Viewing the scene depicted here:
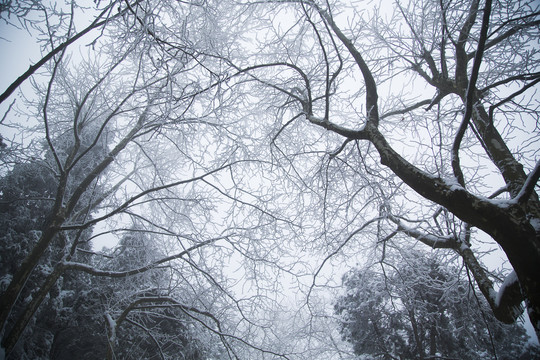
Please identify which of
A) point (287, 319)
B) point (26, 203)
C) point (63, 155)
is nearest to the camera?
point (287, 319)

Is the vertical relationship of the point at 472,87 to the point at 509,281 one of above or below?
above

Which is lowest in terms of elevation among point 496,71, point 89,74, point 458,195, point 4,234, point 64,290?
point 458,195

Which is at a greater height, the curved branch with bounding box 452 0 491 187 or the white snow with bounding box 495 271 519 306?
the curved branch with bounding box 452 0 491 187

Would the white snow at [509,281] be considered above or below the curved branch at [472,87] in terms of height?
below

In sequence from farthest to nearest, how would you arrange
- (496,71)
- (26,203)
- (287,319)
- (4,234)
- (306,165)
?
1. (26,203)
2. (4,234)
3. (306,165)
4. (287,319)
5. (496,71)

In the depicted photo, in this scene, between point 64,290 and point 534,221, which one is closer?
point 534,221

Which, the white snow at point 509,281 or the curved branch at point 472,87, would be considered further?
the white snow at point 509,281

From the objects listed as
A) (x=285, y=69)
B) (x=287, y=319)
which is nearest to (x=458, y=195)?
(x=285, y=69)

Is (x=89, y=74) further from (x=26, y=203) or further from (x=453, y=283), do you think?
(x=26, y=203)

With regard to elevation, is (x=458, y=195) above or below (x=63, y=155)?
below

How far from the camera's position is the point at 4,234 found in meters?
8.56

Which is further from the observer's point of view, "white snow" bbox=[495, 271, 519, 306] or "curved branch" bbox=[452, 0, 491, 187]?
"white snow" bbox=[495, 271, 519, 306]

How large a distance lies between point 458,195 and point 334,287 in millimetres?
2787

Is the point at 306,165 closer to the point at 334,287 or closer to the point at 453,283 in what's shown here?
the point at 334,287
